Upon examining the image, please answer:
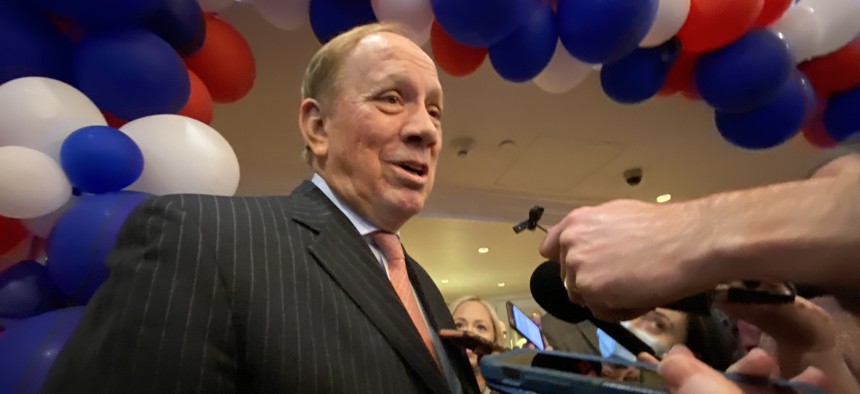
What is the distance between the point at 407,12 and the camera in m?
1.74

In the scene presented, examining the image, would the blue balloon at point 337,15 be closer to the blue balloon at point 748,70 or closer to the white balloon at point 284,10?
the white balloon at point 284,10

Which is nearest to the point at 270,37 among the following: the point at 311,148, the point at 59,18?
the point at 59,18

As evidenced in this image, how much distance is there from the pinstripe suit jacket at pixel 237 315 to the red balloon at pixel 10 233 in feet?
2.95

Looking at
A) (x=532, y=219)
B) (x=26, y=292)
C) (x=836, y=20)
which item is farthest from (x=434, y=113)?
(x=836, y=20)

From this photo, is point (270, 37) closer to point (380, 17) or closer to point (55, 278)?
point (380, 17)

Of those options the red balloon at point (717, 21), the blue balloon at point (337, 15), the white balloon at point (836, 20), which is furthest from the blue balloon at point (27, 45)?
the white balloon at point (836, 20)

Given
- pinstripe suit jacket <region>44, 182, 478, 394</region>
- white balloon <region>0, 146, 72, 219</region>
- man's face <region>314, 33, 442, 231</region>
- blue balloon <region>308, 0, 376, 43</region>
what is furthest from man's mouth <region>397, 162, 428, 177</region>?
blue balloon <region>308, 0, 376, 43</region>

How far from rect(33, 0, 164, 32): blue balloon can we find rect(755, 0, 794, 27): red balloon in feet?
5.54

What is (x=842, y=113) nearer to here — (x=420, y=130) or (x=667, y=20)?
(x=667, y=20)

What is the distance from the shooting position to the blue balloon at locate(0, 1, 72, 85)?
1.36m

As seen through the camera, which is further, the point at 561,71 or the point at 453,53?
the point at 561,71

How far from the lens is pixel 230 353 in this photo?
67cm

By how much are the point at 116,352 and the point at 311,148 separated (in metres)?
0.51

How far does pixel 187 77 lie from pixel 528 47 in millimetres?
880
